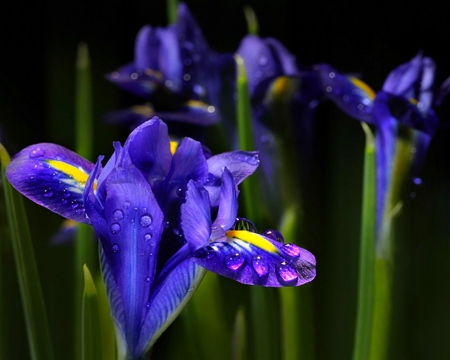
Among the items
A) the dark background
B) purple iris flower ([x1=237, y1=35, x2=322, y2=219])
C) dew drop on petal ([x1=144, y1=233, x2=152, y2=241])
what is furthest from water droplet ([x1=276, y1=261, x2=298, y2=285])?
the dark background

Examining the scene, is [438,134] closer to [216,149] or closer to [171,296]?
[216,149]

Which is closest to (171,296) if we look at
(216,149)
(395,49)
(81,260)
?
(81,260)

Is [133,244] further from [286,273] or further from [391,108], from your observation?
[391,108]

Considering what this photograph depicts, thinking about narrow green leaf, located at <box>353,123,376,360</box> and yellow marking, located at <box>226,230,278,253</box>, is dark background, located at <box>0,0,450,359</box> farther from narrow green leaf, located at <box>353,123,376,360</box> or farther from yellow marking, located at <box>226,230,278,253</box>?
yellow marking, located at <box>226,230,278,253</box>

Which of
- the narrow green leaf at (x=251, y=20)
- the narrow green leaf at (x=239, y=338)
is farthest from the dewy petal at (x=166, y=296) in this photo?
the narrow green leaf at (x=251, y=20)

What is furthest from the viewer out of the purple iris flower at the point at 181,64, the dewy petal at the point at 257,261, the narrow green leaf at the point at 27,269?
the purple iris flower at the point at 181,64

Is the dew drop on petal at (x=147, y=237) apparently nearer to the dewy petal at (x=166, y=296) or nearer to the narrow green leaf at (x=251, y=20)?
the dewy petal at (x=166, y=296)
